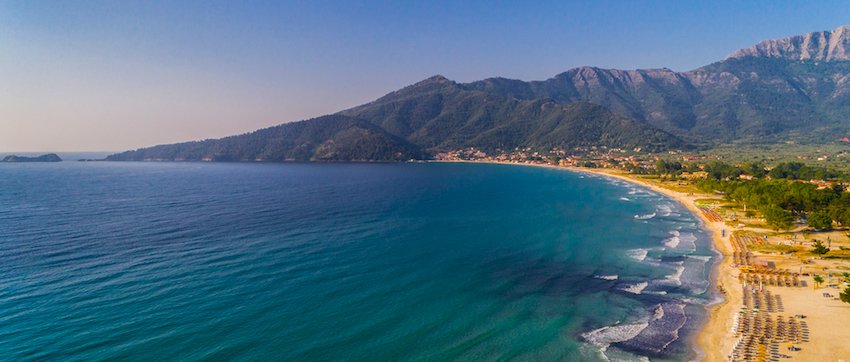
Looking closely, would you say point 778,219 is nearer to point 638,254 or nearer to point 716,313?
point 638,254

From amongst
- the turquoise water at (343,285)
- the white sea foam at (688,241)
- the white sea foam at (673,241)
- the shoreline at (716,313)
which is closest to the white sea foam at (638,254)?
the turquoise water at (343,285)

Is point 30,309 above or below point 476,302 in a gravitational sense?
above

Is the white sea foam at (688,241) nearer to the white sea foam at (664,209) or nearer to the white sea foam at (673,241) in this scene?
the white sea foam at (673,241)

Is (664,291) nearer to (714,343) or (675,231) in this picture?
(714,343)

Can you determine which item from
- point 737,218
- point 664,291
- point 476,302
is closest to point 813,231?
point 737,218

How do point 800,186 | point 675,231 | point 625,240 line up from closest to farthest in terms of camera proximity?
point 625,240, point 675,231, point 800,186

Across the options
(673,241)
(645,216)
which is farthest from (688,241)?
(645,216)

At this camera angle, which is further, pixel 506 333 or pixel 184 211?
pixel 184 211
